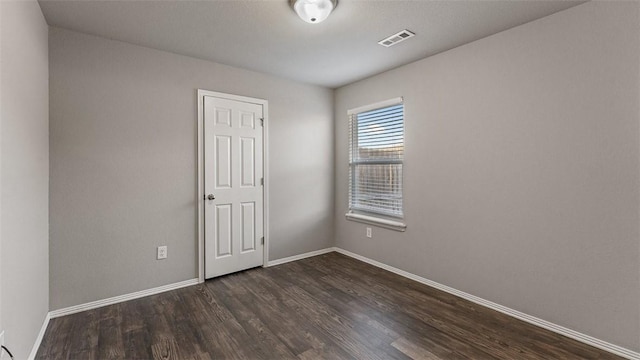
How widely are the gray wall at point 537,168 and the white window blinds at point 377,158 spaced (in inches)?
6.7

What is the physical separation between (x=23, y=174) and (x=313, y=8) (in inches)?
81.9

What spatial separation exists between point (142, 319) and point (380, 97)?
325 centimetres

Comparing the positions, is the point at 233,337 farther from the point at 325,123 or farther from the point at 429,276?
the point at 325,123

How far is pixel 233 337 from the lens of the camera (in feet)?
6.74

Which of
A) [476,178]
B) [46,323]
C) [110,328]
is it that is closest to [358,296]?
[476,178]

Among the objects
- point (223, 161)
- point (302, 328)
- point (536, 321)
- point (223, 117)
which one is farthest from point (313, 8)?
point (536, 321)

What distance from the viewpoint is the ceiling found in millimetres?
2037

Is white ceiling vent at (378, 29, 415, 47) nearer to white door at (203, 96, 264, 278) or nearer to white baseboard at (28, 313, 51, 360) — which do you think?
white door at (203, 96, 264, 278)

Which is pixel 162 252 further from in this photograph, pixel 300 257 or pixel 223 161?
pixel 300 257

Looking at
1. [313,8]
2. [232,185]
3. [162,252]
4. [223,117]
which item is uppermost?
[313,8]

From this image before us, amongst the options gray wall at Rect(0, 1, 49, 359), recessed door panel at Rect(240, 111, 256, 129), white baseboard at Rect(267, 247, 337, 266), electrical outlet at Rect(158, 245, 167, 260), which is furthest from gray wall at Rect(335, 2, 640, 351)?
gray wall at Rect(0, 1, 49, 359)

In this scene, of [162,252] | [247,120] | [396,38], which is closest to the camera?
[396,38]

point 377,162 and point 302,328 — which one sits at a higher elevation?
point 377,162

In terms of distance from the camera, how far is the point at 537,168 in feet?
7.30
